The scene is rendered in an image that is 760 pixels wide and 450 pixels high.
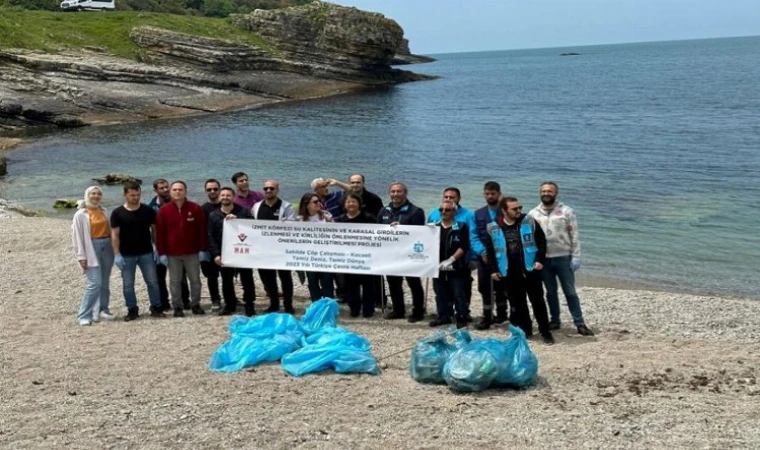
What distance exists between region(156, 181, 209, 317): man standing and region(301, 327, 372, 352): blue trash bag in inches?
103

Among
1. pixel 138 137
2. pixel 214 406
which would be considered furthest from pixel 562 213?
pixel 138 137

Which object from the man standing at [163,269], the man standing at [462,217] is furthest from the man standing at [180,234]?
the man standing at [462,217]

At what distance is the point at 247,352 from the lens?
9.32 m

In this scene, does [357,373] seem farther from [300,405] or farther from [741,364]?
[741,364]

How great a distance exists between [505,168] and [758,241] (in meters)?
15.3

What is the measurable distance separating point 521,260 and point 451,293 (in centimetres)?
158

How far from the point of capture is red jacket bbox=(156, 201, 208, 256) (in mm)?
11172

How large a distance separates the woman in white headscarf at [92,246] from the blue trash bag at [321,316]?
10.4ft

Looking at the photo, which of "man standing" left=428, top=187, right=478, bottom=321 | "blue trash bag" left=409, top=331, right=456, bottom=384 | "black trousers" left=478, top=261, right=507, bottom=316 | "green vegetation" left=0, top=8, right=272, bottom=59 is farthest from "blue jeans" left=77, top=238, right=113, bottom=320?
"green vegetation" left=0, top=8, right=272, bottom=59

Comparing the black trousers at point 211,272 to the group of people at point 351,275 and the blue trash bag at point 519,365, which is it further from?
the blue trash bag at point 519,365

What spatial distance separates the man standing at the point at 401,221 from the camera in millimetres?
11164

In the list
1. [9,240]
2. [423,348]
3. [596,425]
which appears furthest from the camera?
[9,240]

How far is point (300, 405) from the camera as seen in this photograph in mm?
8023

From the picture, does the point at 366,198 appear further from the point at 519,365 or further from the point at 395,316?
the point at 519,365
